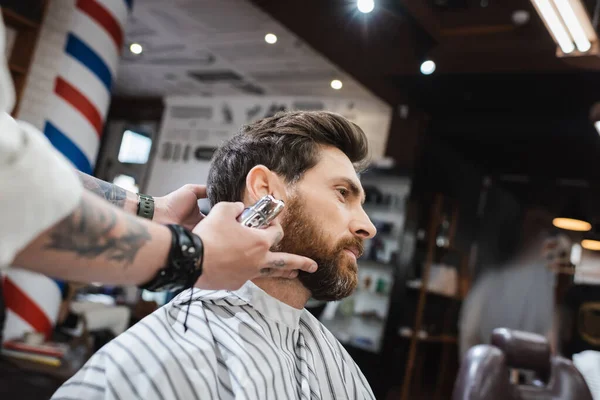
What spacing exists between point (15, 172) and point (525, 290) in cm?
617

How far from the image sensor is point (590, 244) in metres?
5.49

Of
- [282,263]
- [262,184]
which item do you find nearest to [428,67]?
[262,184]

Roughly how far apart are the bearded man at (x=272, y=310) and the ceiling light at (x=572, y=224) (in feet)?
15.9

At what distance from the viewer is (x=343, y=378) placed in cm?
136

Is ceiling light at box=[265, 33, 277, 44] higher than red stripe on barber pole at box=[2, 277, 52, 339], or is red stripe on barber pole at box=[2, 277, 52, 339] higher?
ceiling light at box=[265, 33, 277, 44]

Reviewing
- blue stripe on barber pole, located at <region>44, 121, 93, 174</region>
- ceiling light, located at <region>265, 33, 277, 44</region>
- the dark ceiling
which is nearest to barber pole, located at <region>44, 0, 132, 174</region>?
blue stripe on barber pole, located at <region>44, 121, 93, 174</region>

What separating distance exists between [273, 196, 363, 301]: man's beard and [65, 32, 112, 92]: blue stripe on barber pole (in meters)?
2.98

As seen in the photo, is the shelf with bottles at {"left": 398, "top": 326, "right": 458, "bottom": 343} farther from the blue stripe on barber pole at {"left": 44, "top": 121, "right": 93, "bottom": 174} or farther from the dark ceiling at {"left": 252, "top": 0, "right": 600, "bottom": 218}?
the blue stripe on barber pole at {"left": 44, "top": 121, "right": 93, "bottom": 174}

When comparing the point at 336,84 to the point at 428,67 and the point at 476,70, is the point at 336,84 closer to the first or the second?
the point at 428,67

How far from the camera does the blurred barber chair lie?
218 centimetres

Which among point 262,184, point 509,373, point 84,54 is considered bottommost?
point 509,373

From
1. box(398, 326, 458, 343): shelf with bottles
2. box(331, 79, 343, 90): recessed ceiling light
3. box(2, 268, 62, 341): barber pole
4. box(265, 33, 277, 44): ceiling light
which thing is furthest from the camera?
box(331, 79, 343, 90): recessed ceiling light

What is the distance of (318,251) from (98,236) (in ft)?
2.35

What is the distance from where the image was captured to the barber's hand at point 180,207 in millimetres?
1386
